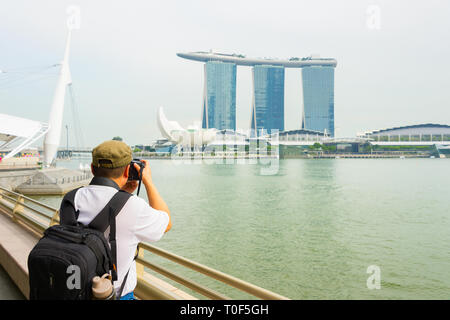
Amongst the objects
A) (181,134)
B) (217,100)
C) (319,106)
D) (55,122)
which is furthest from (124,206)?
(319,106)

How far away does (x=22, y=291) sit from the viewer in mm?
Result: 3139

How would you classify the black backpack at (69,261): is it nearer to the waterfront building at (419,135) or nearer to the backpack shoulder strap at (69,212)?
Result: the backpack shoulder strap at (69,212)

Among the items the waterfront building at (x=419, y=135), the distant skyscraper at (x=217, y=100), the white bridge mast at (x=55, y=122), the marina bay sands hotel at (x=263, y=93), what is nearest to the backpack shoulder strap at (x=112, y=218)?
the white bridge mast at (x=55, y=122)

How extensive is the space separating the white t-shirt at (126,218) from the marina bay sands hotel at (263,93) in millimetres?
126210

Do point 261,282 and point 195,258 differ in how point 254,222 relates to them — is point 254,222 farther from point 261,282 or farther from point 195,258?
point 261,282

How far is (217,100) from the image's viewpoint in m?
129

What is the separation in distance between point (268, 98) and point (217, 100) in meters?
20.5

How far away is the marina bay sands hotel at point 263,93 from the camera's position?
425ft

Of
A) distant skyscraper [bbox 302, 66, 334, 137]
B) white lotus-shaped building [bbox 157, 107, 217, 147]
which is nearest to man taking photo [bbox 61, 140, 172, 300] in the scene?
white lotus-shaped building [bbox 157, 107, 217, 147]

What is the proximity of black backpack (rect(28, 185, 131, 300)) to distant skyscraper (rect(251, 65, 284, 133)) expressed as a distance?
13383 cm

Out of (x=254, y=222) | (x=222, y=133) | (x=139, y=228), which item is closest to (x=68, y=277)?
(x=139, y=228)

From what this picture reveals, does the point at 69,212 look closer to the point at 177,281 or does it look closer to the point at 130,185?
the point at 130,185

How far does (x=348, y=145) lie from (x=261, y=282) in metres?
120

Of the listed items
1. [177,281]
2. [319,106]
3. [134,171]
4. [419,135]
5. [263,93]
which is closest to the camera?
[134,171]
